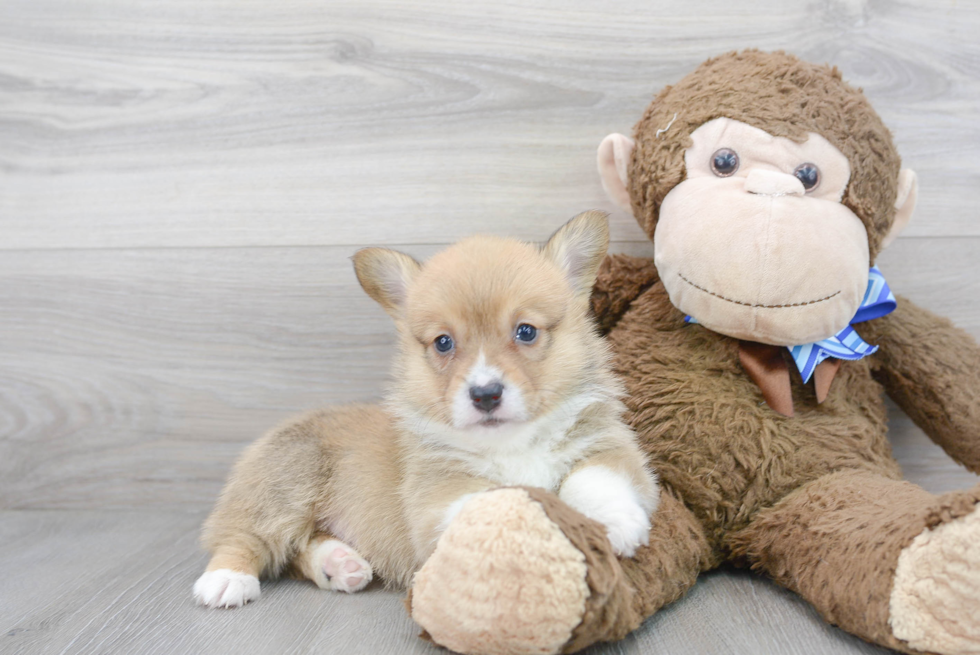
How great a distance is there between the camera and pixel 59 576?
5.35 feet

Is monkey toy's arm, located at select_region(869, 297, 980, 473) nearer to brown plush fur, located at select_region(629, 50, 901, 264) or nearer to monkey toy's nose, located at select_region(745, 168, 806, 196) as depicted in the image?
brown plush fur, located at select_region(629, 50, 901, 264)

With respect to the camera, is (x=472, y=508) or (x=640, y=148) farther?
(x=640, y=148)

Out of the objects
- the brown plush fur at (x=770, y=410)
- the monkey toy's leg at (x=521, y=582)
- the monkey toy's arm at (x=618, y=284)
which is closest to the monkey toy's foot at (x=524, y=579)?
the monkey toy's leg at (x=521, y=582)

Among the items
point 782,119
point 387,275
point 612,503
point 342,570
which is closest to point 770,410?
point 612,503

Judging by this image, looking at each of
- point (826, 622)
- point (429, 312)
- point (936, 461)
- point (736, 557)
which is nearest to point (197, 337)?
point (429, 312)

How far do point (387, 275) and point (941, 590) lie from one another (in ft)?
3.77

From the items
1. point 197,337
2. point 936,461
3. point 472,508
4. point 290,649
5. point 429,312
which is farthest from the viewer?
point 197,337

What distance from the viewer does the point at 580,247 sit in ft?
4.90

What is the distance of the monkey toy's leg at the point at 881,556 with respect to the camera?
1019 millimetres

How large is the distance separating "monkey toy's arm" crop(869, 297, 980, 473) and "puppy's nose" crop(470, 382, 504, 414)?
1009mm

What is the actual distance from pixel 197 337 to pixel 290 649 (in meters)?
1.08

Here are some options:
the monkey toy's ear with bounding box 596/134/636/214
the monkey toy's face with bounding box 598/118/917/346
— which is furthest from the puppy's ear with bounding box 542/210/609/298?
the monkey toy's ear with bounding box 596/134/636/214

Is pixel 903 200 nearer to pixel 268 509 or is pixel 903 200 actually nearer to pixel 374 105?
pixel 374 105

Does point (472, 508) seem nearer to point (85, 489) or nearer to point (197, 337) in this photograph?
point (197, 337)
